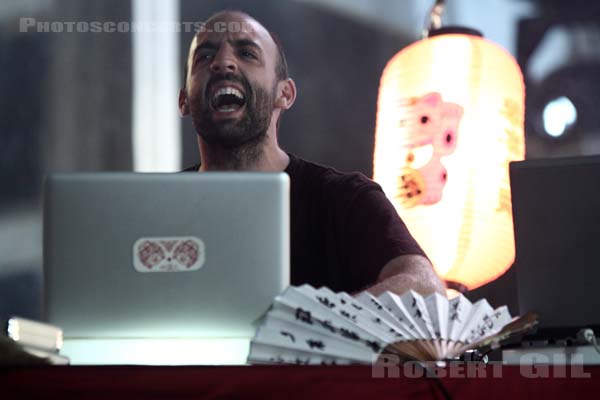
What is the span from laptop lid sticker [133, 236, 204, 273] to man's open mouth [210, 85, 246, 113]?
1.50m

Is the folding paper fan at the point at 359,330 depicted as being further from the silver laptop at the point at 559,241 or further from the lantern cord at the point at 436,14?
the lantern cord at the point at 436,14

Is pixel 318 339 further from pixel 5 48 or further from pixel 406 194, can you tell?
pixel 5 48

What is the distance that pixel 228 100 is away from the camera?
9.52 ft

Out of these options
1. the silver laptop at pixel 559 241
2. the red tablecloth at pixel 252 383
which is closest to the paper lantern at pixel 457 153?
the silver laptop at pixel 559 241

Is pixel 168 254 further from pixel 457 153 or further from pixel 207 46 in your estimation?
pixel 207 46

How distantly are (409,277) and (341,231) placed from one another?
0.51 meters

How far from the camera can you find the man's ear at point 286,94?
119 inches

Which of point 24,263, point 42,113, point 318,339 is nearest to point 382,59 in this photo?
point 42,113

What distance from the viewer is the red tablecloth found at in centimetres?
113

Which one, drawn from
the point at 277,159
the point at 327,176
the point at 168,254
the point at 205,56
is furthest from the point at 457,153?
the point at 168,254

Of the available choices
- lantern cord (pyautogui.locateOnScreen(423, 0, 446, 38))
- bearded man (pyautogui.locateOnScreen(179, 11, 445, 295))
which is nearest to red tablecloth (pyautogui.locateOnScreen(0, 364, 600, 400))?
bearded man (pyautogui.locateOnScreen(179, 11, 445, 295))

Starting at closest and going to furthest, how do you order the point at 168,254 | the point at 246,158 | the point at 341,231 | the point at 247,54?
1. the point at 168,254
2. the point at 341,231
3. the point at 246,158
4. the point at 247,54

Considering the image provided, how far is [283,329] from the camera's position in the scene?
4.15ft

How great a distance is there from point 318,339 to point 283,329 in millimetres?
51
